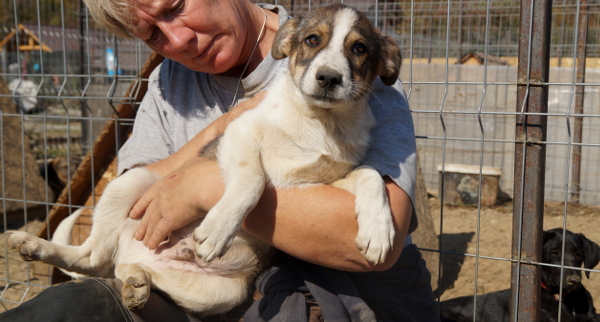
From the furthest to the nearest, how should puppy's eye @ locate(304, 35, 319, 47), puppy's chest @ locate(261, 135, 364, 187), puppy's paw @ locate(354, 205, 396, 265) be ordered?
puppy's eye @ locate(304, 35, 319, 47) < puppy's chest @ locate(261, 135, 364, 187) < puppy's paw @ locate(354, 205, 396, 265)

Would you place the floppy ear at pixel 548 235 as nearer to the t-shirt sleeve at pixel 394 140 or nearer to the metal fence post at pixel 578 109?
the t-shirt sleeve at pixel 394 140

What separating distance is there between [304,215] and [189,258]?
66 cm

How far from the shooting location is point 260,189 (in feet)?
6.45

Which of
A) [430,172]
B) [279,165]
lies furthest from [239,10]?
[430,172]

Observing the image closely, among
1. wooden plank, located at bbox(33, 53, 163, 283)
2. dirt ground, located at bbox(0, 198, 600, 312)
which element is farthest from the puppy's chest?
dirt ground, located at bbox(0, 198, 600, 312)

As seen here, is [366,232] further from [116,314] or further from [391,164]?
[116,314]

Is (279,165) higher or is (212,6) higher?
(212,6)

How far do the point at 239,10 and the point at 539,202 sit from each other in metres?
1.63

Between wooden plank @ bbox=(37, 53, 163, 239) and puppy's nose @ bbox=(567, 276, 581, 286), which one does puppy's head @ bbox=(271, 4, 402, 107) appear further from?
puppy's nose @ bbox=(567, 276, 581, 286)

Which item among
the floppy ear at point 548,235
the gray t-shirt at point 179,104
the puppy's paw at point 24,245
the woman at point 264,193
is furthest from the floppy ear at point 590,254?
the puppy's paw at point 24,245

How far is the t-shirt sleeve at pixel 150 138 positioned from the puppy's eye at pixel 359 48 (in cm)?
105

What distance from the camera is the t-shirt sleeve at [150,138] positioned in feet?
8.75

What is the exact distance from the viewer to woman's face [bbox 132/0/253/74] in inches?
93.9

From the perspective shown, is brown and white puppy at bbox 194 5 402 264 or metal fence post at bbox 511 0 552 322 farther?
metal fence post at bbox 511 0 552 322
